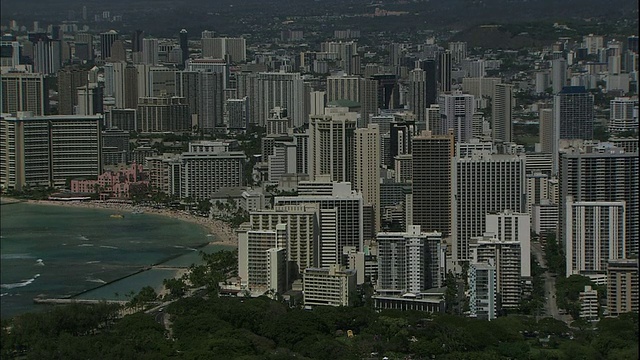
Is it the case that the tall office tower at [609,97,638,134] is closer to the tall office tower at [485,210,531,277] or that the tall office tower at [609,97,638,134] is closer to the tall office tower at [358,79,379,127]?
the tall office tower at [485,210,531,277]

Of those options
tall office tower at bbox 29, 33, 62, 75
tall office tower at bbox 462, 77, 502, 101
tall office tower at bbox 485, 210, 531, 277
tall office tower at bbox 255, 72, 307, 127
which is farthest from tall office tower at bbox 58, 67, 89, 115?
tall office tower at bbox 485, 210, 531, 277

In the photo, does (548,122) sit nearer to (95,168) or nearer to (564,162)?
(564,162)

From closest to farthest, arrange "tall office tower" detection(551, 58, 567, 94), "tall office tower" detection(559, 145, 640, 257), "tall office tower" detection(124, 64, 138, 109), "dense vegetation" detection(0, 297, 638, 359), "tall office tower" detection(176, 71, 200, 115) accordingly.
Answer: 1. "dense vegetation" detection(0, 297, 638, 359)
2. "tall office tower" detection(559, 145, 640, 257)
3. "tall office tower" detection(551, 58, 567, 94)
4. "tall office tower" detection(124, 64, 138, 109)
5. "tall office tower" detection(176, 71, 200, 115)

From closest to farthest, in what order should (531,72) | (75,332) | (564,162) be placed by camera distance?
(75,332)
(564,162)
(531,72)

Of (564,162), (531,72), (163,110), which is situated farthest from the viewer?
(163,110)

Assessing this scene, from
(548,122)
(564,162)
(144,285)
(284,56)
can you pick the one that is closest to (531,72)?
(548,122)

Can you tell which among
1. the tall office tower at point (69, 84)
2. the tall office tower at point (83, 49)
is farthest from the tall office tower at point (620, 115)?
the tall office tower at point (69, 84)

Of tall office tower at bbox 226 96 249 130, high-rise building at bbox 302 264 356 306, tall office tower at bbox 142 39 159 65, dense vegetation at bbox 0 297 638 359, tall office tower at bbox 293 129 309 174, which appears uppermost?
tall office tower at bbox 142 39 159 65
